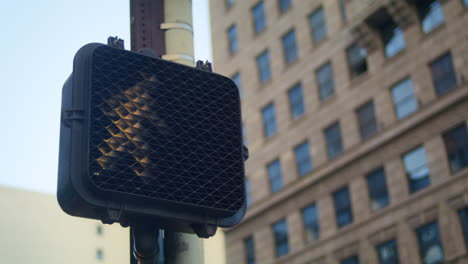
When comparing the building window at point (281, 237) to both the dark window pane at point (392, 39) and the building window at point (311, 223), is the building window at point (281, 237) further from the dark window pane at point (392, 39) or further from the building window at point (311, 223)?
the dark window pane at point (392, 39)

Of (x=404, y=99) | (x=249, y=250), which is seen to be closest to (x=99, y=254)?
(x=249, y=250)

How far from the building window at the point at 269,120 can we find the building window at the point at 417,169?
11.6 metres

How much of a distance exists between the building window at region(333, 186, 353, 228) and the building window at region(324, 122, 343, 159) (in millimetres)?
2254

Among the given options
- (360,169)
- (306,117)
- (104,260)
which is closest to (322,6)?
(306,117)

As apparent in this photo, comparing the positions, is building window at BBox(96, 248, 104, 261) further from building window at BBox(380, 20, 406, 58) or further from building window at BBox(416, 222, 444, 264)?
building window at BBox(416, 222, 444, 264)

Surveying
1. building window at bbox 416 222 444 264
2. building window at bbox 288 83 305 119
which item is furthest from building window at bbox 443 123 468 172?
building window at bbox 288 83 305 119

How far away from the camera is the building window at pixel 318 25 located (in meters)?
47.7

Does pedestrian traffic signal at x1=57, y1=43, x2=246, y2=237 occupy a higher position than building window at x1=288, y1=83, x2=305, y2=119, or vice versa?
building window at x1=288, y1=83, x2=305, y2=119

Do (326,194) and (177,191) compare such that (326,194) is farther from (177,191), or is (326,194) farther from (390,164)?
(177,191)

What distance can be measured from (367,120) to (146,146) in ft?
134

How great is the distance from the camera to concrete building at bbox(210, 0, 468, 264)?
38.3m

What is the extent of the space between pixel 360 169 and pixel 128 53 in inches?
1581

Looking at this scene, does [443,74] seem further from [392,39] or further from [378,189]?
[378,189]

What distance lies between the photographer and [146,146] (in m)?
3.27
